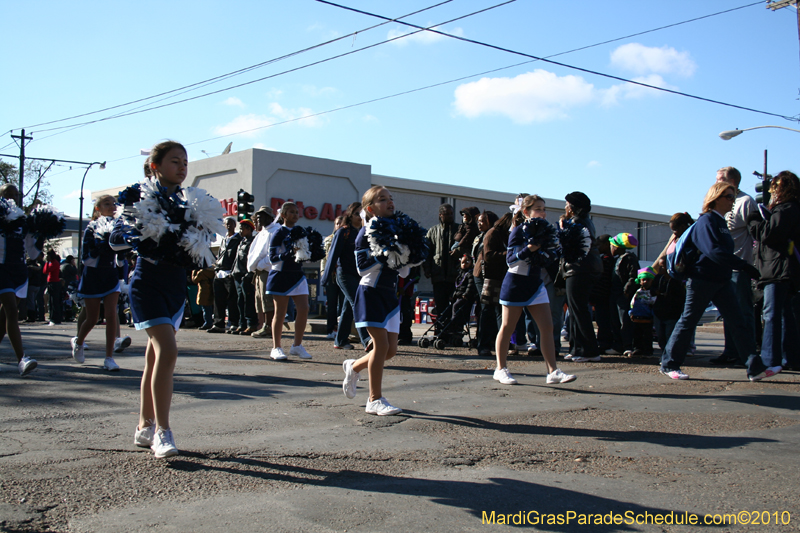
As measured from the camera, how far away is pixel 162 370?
397cm

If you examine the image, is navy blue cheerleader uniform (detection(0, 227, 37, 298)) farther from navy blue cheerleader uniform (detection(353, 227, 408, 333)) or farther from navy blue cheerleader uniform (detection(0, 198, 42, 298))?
navy blue cheerleader uniform (detection(353, 227, 408, 333))

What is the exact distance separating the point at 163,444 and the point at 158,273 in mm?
1037

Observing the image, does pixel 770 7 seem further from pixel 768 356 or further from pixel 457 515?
pixel 457 515

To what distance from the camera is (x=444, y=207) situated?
10820mm

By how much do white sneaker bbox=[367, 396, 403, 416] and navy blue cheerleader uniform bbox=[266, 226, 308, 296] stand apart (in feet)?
12.5

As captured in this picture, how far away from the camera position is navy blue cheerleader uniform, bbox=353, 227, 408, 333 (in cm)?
540

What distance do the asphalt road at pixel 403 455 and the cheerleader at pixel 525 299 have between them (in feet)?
0.74

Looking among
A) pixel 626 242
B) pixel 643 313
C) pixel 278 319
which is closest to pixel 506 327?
pixel 278 319

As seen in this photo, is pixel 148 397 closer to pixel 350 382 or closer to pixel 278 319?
pixel 350 382

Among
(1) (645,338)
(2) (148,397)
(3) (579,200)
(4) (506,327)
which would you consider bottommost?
(2) (148,397)

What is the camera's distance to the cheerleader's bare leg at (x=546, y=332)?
21.7 ft

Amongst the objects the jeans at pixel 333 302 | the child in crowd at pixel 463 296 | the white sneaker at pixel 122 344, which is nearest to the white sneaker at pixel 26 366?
the white sneaker at pixel 122 344

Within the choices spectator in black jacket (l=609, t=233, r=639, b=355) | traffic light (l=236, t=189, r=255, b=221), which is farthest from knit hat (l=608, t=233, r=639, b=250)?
traffic light (l=236, t=189, r=255, b=221)

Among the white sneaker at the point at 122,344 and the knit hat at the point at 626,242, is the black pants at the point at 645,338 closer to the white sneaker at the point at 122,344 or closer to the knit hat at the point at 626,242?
the knit hat at the point at 626,242
